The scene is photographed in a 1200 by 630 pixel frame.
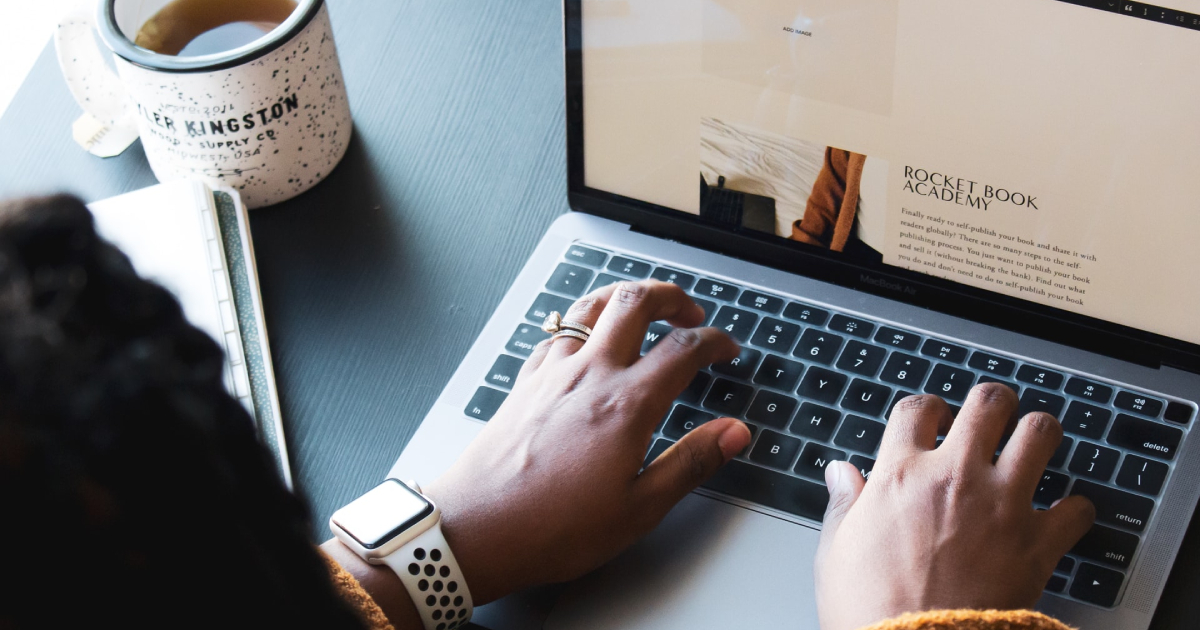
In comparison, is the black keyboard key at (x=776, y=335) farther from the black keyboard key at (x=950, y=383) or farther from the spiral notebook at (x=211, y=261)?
the spiral notebook at (x=211, y=261)

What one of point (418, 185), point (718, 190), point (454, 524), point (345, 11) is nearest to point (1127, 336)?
point (718, 190)

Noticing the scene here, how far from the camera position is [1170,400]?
0.64 metres

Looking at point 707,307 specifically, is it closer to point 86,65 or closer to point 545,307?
point 545,307

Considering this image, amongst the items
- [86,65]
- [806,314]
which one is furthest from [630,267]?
[86,65]

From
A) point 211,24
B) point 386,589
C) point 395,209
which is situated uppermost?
point 211,24

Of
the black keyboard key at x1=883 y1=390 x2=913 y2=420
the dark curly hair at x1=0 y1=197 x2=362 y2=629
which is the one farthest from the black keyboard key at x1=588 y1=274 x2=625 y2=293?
the dark curly hair at x1=0 y1=197 x2=362 y2=629

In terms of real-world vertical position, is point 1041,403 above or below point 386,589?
above

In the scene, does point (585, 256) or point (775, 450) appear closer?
point (775, 450)

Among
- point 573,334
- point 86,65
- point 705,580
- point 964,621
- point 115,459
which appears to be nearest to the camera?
point 115,459

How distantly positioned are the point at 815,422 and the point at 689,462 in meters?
0.09

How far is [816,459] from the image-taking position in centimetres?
63

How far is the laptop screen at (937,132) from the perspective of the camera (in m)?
0.57

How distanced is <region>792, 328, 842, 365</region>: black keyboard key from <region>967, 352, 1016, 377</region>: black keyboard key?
0.28 ft

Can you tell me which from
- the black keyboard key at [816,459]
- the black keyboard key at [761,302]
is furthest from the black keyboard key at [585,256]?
the black keyboard key at [816,459]
